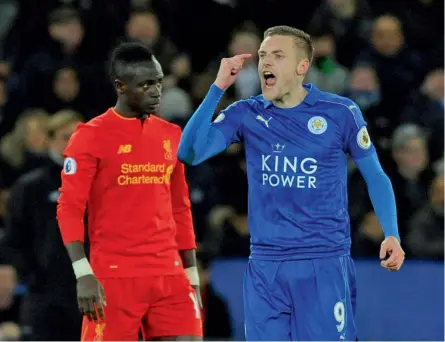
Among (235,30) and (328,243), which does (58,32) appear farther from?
(328,243)

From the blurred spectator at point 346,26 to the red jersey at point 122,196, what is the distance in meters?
5.42

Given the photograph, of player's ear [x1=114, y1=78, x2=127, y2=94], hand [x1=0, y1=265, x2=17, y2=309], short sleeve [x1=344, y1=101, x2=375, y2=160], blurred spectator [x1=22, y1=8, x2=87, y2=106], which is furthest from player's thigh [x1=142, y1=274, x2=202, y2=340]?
blurred spectator [x1=22, y1=8, x2=87, y2=106]

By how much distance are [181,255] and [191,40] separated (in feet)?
18.4

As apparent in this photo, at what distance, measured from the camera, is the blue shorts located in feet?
20.9

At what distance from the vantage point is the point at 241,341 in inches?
396

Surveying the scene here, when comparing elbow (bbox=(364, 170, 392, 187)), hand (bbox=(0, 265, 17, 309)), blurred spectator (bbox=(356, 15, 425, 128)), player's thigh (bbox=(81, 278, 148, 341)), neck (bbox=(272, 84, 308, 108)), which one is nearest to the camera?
elbow (bbox=(364, 170, 392, 187))

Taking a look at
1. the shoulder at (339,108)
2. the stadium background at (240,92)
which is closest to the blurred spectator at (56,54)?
the stadium background at (240,92)

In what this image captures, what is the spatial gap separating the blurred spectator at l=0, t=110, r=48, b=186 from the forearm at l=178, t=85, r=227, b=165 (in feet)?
13.6

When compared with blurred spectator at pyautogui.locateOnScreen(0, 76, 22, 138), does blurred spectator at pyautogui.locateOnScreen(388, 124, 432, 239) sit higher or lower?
lower

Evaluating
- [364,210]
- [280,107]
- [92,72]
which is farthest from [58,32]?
[280,107]

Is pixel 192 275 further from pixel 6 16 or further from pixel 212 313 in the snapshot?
pixel 6 16

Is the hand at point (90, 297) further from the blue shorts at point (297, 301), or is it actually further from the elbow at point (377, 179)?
the elbow at point (377, 179)

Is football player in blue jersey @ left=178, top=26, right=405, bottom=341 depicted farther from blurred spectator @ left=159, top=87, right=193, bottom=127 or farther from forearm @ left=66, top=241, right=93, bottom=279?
blurred spectator @ left=159, top=87, right=193, bottom=127

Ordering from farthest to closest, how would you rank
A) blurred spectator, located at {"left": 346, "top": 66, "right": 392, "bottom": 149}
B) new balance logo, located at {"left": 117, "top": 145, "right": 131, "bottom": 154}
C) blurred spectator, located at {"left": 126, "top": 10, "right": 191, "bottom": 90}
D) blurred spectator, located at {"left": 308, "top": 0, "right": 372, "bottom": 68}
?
blurred spectator, located at {"left": 308, "top": 0, "right": 372, "bottom": 68}
blurred spectator, located at {"left": 126, "top": 10, "right": 191, "bottom": 90}
blurred spectator, located at {"left": 346, "top": 66, "right": 392, "bottom": 149}
new balance logo, located at {"left": 117, "top": 145, "right": 131, "bottom": 154}
